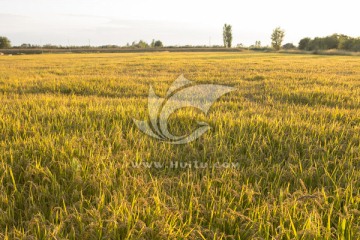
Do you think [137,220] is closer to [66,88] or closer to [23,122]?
Result: [23,122]

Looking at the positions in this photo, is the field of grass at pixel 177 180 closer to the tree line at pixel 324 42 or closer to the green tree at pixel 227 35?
the tree line at pixel 324 42

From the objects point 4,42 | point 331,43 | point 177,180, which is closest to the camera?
point 177,180

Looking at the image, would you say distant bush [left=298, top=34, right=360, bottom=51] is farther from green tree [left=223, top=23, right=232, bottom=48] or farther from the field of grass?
the field of grass

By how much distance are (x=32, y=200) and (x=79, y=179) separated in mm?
329

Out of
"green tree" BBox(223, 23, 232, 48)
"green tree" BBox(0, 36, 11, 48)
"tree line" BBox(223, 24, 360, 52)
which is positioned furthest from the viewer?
"green tree" BBox(223, 23, 232, 48)

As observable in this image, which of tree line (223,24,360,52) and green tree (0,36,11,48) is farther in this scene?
green tree (0,36,11,48)

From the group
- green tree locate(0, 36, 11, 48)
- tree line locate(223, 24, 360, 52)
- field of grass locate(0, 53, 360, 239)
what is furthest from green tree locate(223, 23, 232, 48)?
field of grass locate(0, 53, 360, 239)

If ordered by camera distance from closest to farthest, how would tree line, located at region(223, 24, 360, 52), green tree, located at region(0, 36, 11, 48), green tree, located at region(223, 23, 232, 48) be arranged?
tree line, located at region(223, 24, 360, 52) → green tree, located at region(0, 36, 11, 48) → green tree, located at region(223, 23, 232, 48)

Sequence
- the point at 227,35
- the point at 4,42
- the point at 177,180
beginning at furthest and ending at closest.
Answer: the point at 227,35, the point at 4,42, the point at 177,180

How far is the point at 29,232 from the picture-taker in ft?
5.13

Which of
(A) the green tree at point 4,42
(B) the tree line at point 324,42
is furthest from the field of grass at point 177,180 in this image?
(A) the green tree at point 4,42

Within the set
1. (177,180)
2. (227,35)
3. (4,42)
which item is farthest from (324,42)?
(4,42)

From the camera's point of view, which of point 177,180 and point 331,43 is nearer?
point 177,180

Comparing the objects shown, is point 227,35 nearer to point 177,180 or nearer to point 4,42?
point 4,42
